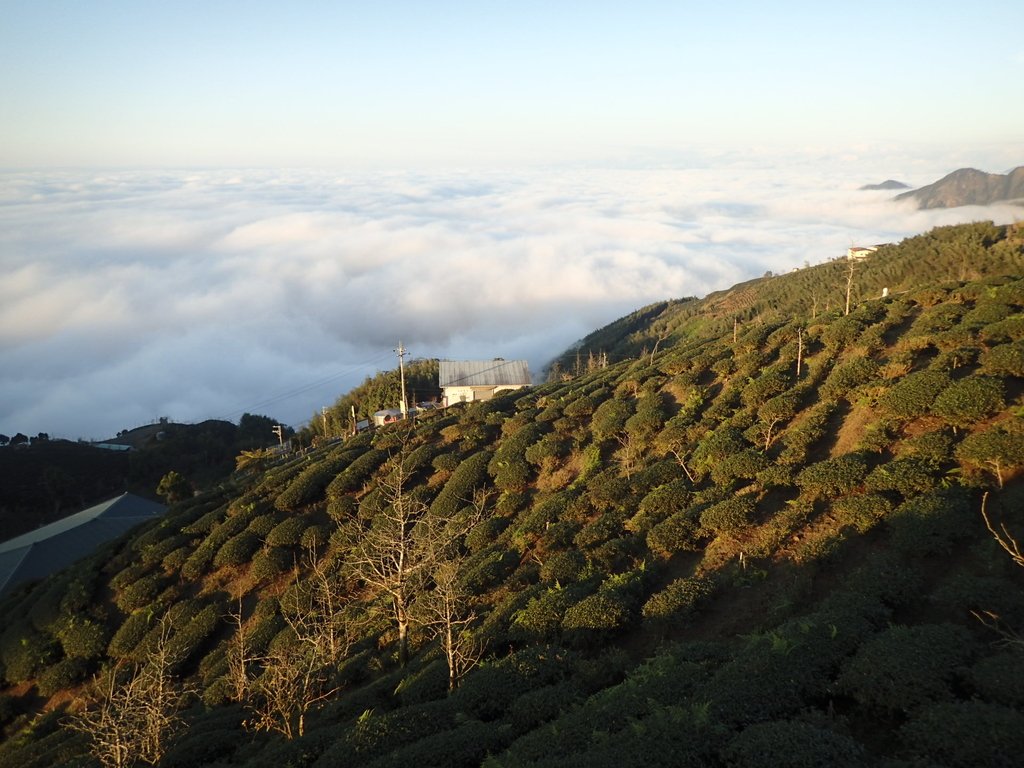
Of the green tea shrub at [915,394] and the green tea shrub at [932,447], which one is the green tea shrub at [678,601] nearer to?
the green tea shrub at [932,447]

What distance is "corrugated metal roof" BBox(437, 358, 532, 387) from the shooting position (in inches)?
2226

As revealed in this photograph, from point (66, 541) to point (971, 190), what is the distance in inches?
7272

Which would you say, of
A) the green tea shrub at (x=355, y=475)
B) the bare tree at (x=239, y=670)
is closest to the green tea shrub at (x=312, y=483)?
the green tea shrub at (x=355, y=475)

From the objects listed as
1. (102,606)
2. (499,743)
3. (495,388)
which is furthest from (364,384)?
(499,743)

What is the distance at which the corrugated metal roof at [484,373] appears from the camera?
56.5 meters

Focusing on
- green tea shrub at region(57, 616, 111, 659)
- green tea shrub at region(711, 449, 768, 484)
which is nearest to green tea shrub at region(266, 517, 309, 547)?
green tea shrub at region(57, 616, 111, 659)

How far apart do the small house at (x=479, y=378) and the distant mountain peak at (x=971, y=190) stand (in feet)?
407

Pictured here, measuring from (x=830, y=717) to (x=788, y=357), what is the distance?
18510 millimetres

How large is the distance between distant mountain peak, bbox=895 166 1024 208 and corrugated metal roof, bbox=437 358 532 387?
124 metres

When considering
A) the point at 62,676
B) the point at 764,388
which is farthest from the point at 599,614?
the point at 62,676

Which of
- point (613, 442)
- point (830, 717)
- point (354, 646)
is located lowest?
point (354, 646)

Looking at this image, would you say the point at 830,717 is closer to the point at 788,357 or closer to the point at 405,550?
the point at 405,550

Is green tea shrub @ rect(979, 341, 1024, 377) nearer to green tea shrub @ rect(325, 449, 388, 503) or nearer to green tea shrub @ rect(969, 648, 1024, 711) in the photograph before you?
green tea shrub @ rect(969, 648, 1024, 711)

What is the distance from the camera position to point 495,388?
2188 inches
